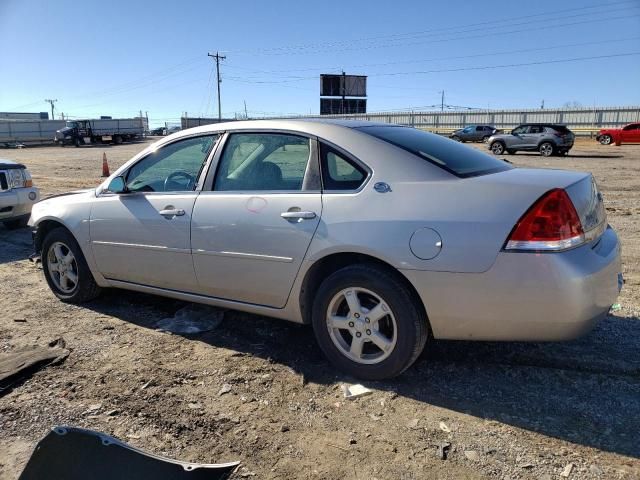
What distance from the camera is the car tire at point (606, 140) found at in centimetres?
3400

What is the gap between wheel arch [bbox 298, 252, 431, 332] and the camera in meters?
3.06

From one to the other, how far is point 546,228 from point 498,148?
2534 centimetres

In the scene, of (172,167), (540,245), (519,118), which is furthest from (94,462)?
(519,118)

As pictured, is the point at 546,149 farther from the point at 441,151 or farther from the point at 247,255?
the point at 247,255

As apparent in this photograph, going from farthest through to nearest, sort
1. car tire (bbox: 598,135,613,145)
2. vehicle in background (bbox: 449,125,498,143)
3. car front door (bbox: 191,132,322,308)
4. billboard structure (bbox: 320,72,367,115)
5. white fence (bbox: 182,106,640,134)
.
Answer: billboard structure (bbox: 320,72,367,115), white fence (bbox: 182,106,640,134), vehicle in background (bbox: 449,125,498,143), car tire (bbox: 598,135,613,145), car front door (bbox: 191,132,322,308)

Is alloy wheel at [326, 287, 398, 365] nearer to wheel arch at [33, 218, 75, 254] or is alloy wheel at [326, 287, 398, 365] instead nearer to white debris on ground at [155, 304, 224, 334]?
white debris on ground at [155, 304, 224, 334]

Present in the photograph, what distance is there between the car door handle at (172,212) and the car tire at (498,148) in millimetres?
24701

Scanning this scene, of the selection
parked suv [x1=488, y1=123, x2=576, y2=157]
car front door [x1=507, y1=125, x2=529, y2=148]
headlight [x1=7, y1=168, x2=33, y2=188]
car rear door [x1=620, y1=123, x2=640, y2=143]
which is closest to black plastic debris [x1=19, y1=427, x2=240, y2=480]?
headlight [x1=7, y1=168, x2=33, y2=188]

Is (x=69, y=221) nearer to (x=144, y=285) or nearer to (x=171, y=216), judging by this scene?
(x=144, y=285)

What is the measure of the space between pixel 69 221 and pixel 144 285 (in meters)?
0.98

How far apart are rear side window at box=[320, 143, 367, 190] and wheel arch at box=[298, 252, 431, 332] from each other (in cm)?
43

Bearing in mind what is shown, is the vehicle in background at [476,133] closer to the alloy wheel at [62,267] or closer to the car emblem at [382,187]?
the alloy wheel at [62,267]

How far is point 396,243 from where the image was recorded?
2.97 metres

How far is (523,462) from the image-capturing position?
8.21 ft
